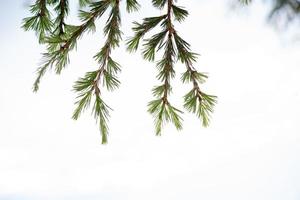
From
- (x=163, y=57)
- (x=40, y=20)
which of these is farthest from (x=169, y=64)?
(x=40, y=20)

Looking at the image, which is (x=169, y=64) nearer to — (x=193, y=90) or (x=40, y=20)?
(x=193, y=90)

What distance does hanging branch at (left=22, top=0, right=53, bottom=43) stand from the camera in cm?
178

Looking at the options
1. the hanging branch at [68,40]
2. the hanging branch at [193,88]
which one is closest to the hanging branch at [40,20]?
the hanging branch at [68,40]

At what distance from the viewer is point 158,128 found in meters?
1.64

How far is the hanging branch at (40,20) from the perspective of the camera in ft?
5.84

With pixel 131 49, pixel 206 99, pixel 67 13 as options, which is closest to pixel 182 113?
pixel 206 99

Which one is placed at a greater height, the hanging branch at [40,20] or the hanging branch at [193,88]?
the hanging branch at [40,20]

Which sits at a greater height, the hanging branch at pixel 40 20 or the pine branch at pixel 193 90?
the hanging branch at pixel 40 20

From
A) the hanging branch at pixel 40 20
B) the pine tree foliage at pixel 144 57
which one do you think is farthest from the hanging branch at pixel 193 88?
the hanging branch at pixel 40 20

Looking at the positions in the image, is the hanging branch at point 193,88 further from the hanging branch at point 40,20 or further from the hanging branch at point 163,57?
the hanging branch at point 40,20

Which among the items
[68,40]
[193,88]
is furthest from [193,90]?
[68,40]

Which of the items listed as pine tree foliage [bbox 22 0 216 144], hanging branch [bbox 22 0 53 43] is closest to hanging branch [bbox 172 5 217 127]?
pine tree foliage [bbox 22 0 216 144]

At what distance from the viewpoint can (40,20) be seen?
1792mm

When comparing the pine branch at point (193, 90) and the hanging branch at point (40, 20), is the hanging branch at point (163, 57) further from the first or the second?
the hanging branch at point (40, 20)
